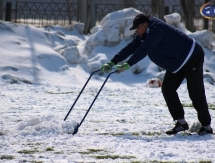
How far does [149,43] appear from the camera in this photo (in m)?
6.95

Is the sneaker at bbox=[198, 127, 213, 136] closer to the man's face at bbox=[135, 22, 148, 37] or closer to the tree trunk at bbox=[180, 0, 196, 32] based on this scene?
the man's face at bbox=[135, 22, 148, 37]

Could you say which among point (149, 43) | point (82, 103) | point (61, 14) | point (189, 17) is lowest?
point (61, 14)

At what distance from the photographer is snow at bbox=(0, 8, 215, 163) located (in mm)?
6141

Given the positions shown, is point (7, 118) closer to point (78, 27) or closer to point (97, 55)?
point (97, 55)

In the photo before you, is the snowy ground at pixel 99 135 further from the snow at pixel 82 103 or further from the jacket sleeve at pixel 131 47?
the jacket sleeve at pixel 131 47

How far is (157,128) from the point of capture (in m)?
7.80

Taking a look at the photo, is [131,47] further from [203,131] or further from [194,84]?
[203,131]

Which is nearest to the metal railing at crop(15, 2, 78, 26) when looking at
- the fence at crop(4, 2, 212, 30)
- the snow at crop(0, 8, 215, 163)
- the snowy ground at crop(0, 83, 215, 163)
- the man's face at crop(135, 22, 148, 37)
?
the fence at crop(4, 2, 212, 30)

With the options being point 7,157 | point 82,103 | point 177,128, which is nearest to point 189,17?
point 82,103

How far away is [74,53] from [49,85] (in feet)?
10.4

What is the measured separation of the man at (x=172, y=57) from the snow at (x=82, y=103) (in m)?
0.34

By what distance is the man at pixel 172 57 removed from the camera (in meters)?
7.03

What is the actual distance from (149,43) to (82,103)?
4.20m

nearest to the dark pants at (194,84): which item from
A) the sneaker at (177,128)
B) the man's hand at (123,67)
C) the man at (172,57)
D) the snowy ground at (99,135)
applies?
the man at (172,57)
